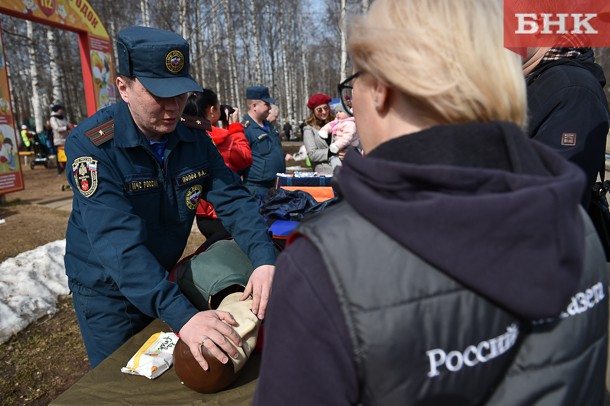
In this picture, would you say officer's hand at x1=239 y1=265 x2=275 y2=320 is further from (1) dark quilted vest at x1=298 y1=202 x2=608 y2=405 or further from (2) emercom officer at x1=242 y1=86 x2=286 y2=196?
(2) emercom officer at x1=242 y1=86 x2=286 y2=196

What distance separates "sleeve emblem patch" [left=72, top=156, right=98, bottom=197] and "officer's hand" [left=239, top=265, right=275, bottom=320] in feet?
2.26

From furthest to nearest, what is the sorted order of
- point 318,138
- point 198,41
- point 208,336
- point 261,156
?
1. point 198,41
2. point 318,138
3. point 261,156
4. point 208,336

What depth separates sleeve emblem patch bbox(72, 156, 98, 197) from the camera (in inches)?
65.6

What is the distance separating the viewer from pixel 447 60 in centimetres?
75

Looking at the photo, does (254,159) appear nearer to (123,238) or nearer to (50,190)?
(123,238)

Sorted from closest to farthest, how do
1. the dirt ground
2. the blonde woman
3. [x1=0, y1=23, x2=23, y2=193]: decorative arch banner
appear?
the blonde woman → the dirt ground → [x1=0, y1=23, x2=23, y2=193]: decorative arch banner

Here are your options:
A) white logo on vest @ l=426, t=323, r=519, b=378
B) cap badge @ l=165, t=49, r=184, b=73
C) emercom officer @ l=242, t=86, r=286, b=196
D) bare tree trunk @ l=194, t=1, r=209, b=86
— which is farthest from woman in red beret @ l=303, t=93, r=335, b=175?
bare tree trunk @ l=194, t=1, r=209, b=86

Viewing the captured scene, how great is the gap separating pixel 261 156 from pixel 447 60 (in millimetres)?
4447

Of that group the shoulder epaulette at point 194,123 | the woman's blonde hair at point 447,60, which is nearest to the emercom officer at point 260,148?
the shoulder epaulette at point 194,123

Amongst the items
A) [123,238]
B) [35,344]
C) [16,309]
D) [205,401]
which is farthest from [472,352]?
[16,309]

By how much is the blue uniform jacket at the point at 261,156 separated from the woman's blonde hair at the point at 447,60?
4.32 meters

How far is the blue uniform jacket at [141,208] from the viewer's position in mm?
1580

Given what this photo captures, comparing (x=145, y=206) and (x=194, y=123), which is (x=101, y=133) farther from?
(x=194, y=123)

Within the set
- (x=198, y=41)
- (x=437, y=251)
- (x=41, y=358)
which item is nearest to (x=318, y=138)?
(x=41, y=358)
